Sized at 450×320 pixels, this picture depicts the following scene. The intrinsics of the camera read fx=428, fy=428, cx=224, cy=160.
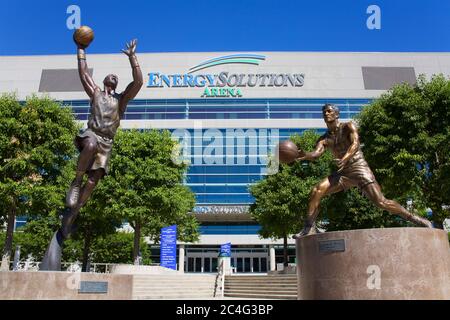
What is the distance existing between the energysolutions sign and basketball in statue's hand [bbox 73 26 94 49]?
5380 centimetres

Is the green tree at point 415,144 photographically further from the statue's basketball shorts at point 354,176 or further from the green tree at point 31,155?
the green tree at point 31,155

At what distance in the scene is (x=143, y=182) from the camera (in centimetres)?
2562

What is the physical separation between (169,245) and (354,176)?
17606 millimetres

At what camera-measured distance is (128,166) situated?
84.5 ft

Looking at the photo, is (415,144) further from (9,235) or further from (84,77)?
(9,235)

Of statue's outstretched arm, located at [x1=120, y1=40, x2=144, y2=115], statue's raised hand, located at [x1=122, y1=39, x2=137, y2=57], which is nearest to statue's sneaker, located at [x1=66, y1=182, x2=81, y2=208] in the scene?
statue's outstretched arm, located at [x1=120, y1=40, x2=144, y2=115]

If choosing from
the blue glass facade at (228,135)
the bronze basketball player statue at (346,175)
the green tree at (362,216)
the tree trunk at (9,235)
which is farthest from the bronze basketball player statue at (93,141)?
the blue glass facade at (228,135)

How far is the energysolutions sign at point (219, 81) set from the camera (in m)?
62.0

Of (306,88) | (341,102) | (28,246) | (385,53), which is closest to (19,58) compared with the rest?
(28,246)

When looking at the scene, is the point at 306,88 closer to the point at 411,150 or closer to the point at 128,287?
the point at 411,150

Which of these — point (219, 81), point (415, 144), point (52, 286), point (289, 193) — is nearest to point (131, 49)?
point (52, 286)

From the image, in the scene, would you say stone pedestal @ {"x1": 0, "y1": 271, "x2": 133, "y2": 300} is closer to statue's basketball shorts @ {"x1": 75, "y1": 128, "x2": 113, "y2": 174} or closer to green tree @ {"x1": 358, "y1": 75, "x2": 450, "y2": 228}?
statue's basketball shorts @ {"x1": 75, "y1": 128, "x2": 113, "y2": 174}

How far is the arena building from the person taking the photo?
5406 centimetres

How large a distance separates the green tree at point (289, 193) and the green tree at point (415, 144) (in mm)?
5798
